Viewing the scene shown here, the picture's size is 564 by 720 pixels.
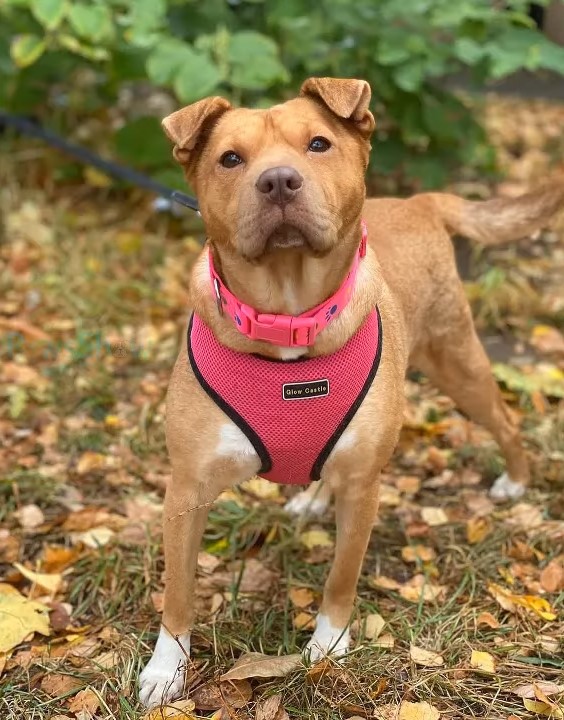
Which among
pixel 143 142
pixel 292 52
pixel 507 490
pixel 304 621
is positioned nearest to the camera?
pixel 304 621

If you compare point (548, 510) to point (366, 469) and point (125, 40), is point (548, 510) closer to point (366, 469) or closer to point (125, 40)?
point (366, 469)

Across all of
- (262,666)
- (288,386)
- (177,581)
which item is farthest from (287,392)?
(262,666)

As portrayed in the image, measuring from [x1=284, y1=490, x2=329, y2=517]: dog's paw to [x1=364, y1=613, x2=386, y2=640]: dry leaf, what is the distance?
2.30 ft

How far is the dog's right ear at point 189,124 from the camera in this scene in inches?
106

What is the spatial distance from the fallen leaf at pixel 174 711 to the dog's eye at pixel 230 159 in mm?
1686

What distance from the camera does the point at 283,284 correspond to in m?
2.69

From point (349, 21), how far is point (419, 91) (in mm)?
748

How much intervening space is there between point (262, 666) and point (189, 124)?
1763mm

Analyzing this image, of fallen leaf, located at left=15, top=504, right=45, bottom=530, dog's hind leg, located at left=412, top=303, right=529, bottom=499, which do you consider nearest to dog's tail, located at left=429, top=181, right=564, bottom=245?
dog's hind leg, located at left=412, top=303, right=529, bottom=499

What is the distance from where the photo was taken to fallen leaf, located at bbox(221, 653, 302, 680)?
3066mm

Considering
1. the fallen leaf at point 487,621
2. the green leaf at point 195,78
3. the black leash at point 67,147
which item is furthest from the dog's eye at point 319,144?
the black leash at point 67,147

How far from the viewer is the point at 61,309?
18.4 ft

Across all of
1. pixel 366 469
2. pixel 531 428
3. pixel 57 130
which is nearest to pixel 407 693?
pixel 366 469

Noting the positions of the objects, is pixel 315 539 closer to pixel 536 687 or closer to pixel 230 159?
pixel 536 687
